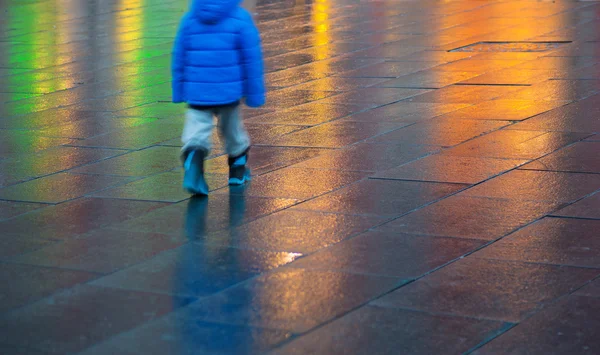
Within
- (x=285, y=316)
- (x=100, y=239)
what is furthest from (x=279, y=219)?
(x=285, y=316)

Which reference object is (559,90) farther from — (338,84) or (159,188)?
(159,188)

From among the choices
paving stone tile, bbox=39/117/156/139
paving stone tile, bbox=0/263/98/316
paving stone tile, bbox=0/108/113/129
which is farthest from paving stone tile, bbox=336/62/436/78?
paving stone tile, bbox=0/263/98/316

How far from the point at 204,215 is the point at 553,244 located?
228 centimetres

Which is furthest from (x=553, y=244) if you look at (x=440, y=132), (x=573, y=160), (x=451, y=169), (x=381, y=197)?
(x=440, y=132)

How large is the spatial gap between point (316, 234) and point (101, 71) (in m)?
8.22

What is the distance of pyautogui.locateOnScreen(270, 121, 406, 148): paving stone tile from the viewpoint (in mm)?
9016

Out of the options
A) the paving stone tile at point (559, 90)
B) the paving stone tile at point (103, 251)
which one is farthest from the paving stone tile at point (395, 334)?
the paving stone tile at point (559, 90)

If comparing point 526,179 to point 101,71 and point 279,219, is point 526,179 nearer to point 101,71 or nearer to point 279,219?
point 279,219

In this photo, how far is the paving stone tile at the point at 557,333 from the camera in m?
4.50

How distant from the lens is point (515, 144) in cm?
866

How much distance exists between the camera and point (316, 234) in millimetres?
6371

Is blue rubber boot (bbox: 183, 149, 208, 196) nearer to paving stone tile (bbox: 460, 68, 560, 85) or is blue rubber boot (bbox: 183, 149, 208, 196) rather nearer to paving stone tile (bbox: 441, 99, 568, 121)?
paving stone tile (bbox: 441, 99, 568, 121)

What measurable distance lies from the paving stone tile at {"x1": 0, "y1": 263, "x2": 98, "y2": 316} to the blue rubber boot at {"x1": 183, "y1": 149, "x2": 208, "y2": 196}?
5.31 ft

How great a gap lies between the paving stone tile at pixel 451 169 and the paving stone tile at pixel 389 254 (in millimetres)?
1449
